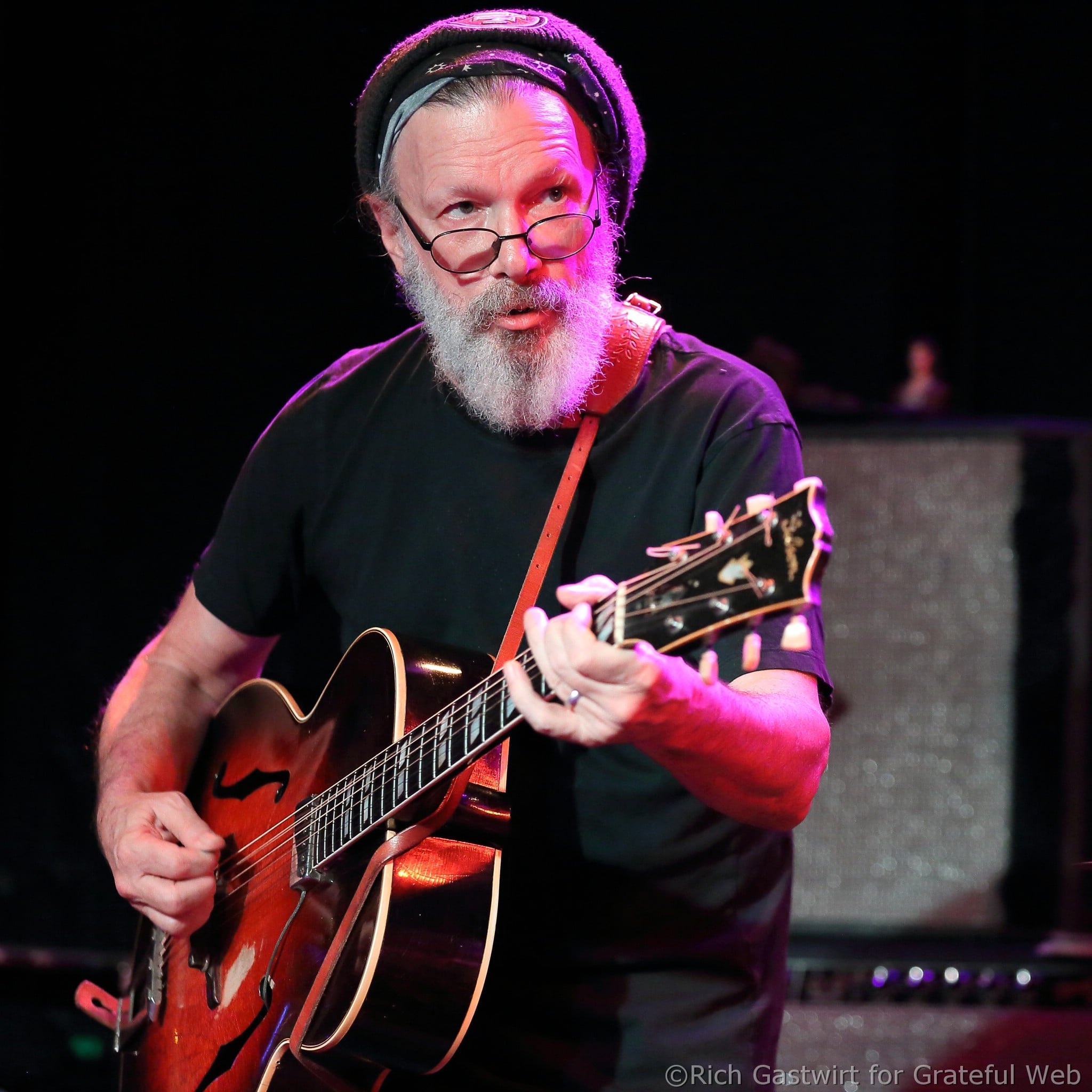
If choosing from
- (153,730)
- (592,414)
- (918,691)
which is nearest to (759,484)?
(592,414)

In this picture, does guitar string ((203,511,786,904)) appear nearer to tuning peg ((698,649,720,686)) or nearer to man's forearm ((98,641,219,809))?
tuning peg ((698,649,720,686))

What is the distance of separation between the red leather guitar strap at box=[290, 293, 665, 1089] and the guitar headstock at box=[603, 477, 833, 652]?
0.38 m

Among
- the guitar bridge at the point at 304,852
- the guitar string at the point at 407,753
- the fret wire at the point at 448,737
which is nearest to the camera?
the guitar string at the point at 407,753

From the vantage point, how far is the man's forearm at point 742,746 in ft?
3.56

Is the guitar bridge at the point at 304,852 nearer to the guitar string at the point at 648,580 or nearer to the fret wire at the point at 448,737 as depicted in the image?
the fret wire at the point at 448,737

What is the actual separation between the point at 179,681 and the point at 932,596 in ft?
5.03

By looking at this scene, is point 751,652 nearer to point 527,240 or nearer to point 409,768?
point 409,768

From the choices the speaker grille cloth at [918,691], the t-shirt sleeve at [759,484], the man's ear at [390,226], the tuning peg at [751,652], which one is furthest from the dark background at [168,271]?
the tuning peg at [751,652]

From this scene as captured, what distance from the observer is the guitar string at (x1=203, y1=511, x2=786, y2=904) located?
1.06 m

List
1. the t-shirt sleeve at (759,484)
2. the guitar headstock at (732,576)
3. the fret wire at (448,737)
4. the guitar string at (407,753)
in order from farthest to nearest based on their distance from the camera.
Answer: the t-shirt sleeve at (759,484) < the fret wire at (448,737) < the guitar string at (407,753) < the guitar headstock at (732,576)

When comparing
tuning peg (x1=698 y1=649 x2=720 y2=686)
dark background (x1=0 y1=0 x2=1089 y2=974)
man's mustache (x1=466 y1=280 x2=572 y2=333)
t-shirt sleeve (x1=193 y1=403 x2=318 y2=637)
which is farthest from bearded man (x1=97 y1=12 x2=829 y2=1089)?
dark background (x1=0 y1=0 x2=1089 y2=974)

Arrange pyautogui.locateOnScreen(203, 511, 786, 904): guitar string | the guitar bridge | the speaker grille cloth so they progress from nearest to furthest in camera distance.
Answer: pyautogui.locateOnScreen(203, 511, 786, 904): guitar string, the guitar bridge, the speaker grille cloth

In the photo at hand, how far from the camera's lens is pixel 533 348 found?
5.29 ft

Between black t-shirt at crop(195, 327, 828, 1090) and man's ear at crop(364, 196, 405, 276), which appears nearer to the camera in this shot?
black t-shirt at crop(195, 327, 828, 1090)
